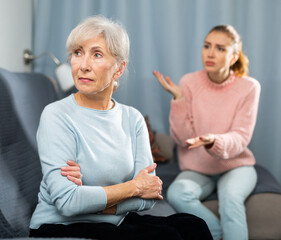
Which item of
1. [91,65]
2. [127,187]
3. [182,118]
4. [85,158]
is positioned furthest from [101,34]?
[182,118]

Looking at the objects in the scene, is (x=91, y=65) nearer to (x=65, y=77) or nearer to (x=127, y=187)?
(x=127, y=187)

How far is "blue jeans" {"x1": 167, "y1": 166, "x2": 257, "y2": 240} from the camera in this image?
1861mm

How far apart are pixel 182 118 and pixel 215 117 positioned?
0.20 m

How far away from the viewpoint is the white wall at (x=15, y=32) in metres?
2.32

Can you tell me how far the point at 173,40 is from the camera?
2.82 meters

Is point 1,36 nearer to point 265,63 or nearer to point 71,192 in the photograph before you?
point 71,192

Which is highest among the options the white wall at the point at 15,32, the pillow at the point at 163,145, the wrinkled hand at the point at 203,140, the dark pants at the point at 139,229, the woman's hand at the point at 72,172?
the white wall at the point at 15,32

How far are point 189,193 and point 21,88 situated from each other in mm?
1023

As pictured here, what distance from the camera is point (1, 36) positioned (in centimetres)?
229

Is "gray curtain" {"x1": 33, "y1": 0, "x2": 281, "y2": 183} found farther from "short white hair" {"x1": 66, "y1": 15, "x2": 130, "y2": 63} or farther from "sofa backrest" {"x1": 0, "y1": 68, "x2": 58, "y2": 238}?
"short white hair" {"x1": 66, "y1": 15, "x2": 130, "y2": 63}

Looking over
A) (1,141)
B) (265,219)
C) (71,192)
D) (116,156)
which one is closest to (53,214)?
(71,192)

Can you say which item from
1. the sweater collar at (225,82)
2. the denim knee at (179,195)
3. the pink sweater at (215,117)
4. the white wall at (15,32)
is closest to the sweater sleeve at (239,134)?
the pink sweater at (215,117)

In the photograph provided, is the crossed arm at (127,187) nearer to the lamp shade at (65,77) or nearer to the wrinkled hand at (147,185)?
the wrinkled hand at (147,185)

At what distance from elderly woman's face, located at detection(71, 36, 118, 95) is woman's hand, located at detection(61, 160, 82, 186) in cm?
25
